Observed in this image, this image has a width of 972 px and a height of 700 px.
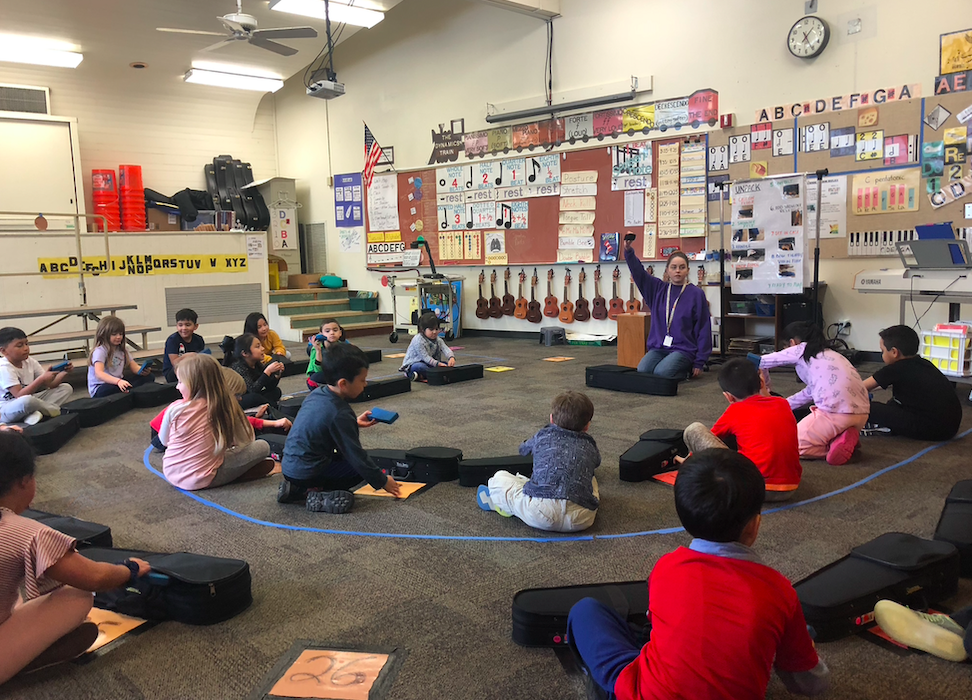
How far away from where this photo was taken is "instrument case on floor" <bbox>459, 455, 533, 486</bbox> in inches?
137

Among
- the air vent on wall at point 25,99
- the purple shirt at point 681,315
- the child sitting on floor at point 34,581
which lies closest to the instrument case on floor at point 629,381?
the purple shirt at point 681,315

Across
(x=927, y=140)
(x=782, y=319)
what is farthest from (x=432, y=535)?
(x=927, y=140)

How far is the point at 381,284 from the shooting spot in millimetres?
11445

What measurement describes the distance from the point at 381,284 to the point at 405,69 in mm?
3353

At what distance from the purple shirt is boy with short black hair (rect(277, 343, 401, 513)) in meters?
3.51

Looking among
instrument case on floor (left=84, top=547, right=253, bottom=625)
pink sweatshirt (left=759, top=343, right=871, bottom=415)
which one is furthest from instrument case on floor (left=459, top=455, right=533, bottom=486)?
pink sweatshirt (left=759, top=343, right=871, bottom=415)

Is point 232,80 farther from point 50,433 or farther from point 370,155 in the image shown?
point 50,433

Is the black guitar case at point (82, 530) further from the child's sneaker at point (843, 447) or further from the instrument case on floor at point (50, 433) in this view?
the child's sneaker at point (843, 447)

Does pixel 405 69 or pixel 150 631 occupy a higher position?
pixel 405 69

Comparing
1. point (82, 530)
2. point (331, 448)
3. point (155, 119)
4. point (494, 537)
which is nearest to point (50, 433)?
point (82, 530)

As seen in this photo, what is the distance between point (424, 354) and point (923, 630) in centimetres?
498

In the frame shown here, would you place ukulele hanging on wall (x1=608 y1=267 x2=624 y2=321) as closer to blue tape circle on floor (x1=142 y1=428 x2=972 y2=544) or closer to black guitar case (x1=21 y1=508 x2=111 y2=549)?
blue tape circle on floor (x1=142 y1=428 x2=972 y2=544)

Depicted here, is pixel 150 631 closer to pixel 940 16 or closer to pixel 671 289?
pixel 671 289

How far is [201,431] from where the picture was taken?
3.71m
